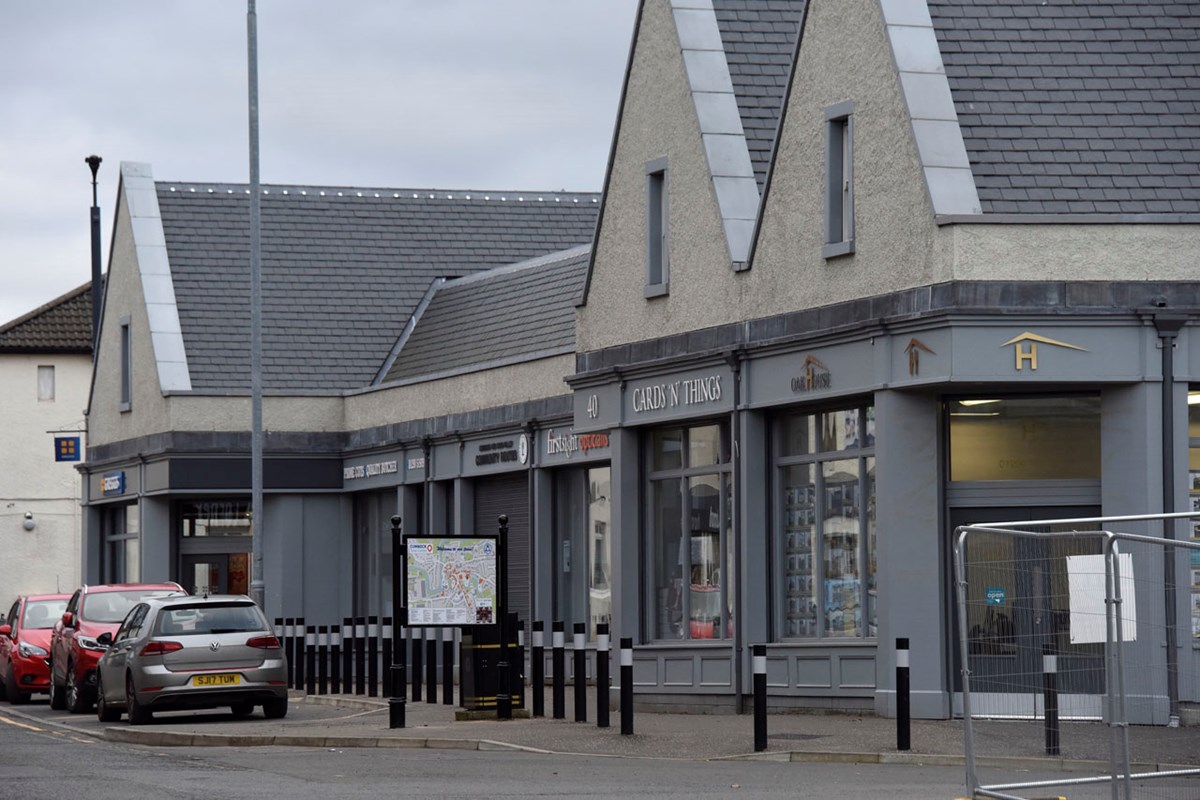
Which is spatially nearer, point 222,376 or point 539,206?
point 222,376

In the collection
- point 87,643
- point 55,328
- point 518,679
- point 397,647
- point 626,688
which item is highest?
point 55,328

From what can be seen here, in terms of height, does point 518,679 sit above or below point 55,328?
below

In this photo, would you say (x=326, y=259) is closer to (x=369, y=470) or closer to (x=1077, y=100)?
(x=369, y=470)

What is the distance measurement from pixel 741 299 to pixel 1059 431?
4.35m

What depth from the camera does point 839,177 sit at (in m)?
22.2

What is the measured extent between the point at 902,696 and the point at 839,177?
7.17m

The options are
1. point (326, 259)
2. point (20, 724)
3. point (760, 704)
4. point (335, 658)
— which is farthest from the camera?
point (326, 259)

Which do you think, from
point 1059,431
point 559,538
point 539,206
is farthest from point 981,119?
point 539,206

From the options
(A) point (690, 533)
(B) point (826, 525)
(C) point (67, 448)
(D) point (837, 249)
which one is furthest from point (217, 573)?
(D) point (837, 249)

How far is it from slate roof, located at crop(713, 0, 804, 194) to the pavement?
22.2ft

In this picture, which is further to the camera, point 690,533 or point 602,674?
point 690,533

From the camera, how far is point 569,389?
30.4 metres

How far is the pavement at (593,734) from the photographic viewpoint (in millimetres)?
17000

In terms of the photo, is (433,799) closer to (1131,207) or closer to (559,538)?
(1131,207)
